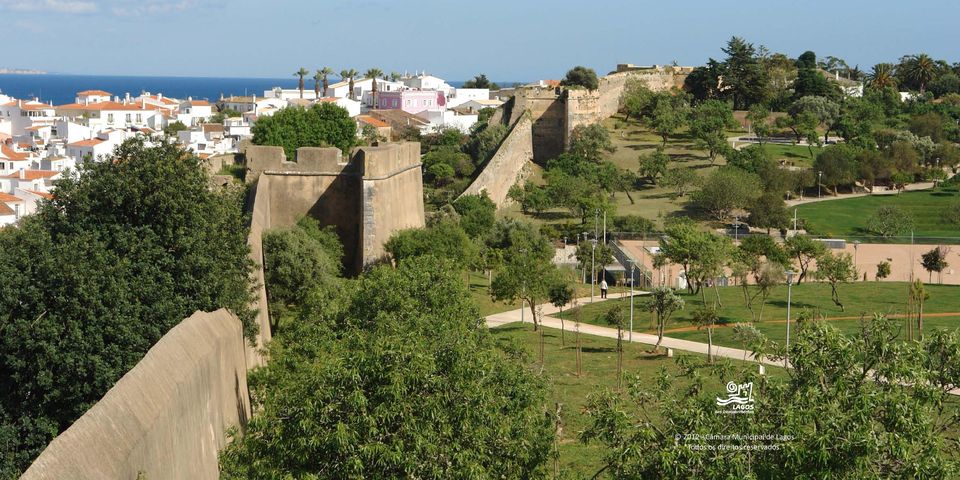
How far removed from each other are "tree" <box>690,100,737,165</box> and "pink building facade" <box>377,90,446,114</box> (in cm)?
4250

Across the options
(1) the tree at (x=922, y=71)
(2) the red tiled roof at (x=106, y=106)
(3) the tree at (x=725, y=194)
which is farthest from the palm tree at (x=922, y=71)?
(2) the red tiled roof at (x=106, y=106)

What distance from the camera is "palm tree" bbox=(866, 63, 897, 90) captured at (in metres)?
82.3

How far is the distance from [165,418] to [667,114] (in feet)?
176

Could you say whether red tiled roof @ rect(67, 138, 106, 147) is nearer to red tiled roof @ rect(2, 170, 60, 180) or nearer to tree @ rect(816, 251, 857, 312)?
red tiled roof @ rect(2, 170, 60, 180)

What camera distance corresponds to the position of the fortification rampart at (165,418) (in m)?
7.02

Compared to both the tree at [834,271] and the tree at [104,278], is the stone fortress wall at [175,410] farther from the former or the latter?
the tree at [834,271]

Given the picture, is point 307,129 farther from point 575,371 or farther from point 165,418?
point 165,418

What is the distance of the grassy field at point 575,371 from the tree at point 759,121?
121ft

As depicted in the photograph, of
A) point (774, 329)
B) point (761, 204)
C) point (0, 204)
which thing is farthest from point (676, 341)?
point (0, 204)

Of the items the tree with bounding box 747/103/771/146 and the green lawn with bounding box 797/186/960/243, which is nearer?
the green lawn with bounding box 797/186/960/243

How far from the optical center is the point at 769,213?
4525cm

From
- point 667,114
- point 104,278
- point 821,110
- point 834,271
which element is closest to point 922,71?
point 821,110

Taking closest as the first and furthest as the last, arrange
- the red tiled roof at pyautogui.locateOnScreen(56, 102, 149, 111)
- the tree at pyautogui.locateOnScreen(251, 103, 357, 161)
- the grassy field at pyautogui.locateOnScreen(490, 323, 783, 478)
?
1. the grassy field at pyautogui.locateOnScreen(490, 323, 783, 478)
2. the tree at pyautogui.locateOnScreen(251, 103, 357, 161)
3. the red tiled roof at pyautogui.locateOnScreen(56, 102, 149, 111)

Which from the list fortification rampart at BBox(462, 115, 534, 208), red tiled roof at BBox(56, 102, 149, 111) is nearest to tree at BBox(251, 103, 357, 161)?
fortification rampart at BBox(462, 115, 534, 208)
